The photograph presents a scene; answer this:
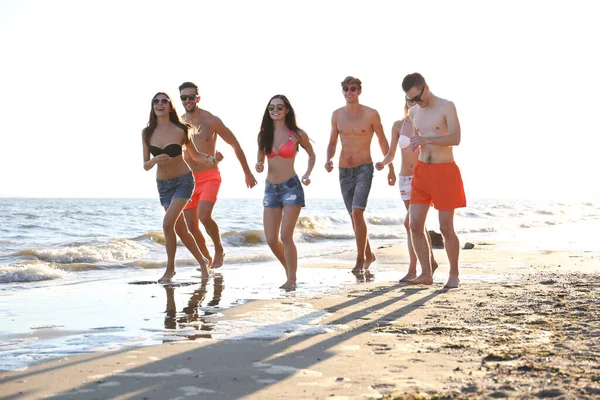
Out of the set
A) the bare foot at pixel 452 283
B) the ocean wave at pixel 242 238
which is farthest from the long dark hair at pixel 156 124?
the ocean wave at pixel 242 238

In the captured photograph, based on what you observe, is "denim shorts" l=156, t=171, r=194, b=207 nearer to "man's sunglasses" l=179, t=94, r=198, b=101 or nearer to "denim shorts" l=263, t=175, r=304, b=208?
"denim shorts" l=263, t=175, r=304, b=208

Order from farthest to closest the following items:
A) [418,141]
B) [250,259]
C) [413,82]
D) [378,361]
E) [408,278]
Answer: [250,259], [408,278], [413,82], [418,141], [378,361]

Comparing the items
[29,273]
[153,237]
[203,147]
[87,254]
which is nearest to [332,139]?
[203,147]

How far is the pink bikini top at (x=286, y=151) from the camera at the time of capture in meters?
7.12

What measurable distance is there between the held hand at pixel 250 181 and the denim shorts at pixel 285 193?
0.56 metres

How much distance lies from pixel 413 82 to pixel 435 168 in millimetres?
810

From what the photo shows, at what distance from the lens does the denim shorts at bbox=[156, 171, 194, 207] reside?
7.64 m

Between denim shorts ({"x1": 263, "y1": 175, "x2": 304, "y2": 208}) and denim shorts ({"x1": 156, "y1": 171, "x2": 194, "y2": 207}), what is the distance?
99 cm

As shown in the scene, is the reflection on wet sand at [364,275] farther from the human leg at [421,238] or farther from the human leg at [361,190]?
the human leg at [421,238]

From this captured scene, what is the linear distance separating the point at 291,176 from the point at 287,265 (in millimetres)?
886

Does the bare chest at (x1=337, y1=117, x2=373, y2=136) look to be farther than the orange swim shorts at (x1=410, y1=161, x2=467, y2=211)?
Yes

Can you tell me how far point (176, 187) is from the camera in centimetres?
768

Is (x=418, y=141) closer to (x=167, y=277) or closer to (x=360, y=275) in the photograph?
(x=360, y=275)

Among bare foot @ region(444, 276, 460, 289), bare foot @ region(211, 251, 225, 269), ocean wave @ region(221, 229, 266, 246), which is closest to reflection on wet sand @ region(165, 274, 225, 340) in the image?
bare foot @ region(211, 251, 225, 269)
